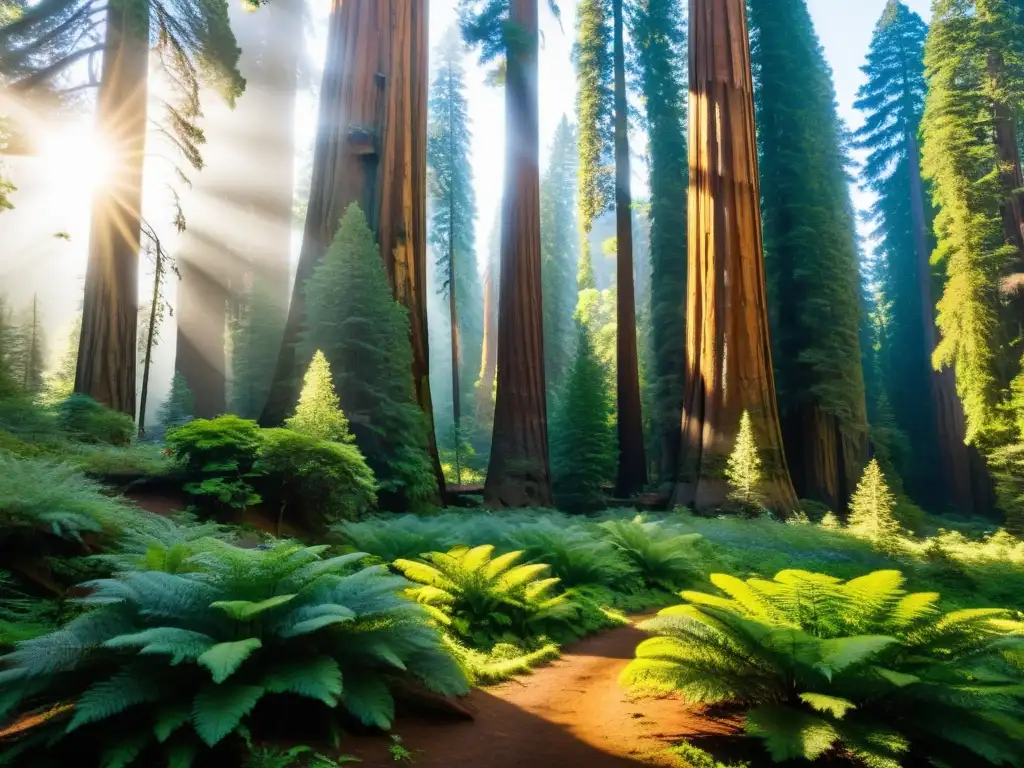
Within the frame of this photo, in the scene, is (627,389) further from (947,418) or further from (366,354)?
(947,418)

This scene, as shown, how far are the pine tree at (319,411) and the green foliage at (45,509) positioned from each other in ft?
12.5

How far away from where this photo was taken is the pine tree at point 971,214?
1293 cm

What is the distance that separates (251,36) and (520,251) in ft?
68.9

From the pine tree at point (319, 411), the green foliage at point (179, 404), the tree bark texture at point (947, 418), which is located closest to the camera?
the pine tree at point (319, 411)

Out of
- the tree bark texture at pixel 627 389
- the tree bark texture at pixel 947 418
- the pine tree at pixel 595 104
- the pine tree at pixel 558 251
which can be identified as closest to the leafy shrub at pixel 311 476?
the tree bark texture at pixel 627 389

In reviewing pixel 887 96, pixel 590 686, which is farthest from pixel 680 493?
pixel 887 96

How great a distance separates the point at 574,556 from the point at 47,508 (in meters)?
4.83

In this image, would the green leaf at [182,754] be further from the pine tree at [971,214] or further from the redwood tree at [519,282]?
Result: the pine tree at [971,214]

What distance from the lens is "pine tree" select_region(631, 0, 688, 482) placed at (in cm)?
1953

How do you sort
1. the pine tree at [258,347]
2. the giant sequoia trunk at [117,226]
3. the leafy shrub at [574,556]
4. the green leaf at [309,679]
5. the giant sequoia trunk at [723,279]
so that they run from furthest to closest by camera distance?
the pine tree at [258,347]
the giant sequoia trunk at [723,279]
the giant sequoia trunk at [117,226]
the leafy shrub at [574,556]
the green leaf at [309,679]

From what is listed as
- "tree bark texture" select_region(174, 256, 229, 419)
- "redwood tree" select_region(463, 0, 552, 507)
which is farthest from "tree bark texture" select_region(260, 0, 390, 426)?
"tree bark texture" select_region(174, 256, 229, 419)

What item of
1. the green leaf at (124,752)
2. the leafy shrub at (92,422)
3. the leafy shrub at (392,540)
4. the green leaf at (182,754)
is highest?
the leafy shrub at (92,422)

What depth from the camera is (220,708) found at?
2385 millimetres

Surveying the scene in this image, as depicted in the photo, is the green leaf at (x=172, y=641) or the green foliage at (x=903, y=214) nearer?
the green leaf at (x=172, y=641)
